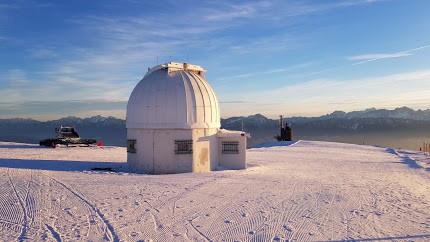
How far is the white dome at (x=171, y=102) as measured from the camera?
2019 centimetres

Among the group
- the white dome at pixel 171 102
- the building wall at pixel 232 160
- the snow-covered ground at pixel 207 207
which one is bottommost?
the snow-covered ground at pixel 207 207

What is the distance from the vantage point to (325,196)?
13734mm

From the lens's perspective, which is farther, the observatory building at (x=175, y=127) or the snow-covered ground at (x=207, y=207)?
the observatory building at (x=175, y=127)

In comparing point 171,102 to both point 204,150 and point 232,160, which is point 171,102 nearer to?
point 204,150

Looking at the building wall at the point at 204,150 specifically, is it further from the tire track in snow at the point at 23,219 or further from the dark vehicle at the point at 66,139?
the dark vehicle at the point at 66,139

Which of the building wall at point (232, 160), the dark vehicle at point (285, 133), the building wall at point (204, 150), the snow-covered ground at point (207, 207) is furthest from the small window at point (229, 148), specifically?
the dark vehicle at point (285, 133)

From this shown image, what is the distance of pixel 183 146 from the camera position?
20109 millimetres

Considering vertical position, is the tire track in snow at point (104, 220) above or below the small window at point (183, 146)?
below

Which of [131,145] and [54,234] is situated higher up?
[131,145]

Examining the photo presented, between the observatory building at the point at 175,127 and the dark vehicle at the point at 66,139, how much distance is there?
18.5 metres

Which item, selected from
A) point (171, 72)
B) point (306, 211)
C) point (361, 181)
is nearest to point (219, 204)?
point (306, 211)

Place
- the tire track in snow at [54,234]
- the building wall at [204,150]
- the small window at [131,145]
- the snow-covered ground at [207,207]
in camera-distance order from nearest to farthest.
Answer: the tire track in snow at [54,234], the snow-covered ground at [207,207], the building wall at [204,150], the small window at [131,145]

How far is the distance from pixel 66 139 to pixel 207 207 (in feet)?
102

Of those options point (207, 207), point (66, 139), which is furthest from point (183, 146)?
point (66, 139)
